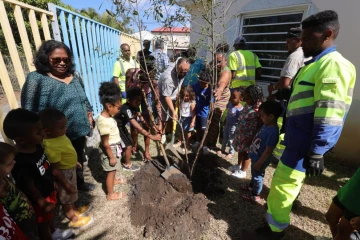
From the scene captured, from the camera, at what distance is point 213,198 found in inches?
109

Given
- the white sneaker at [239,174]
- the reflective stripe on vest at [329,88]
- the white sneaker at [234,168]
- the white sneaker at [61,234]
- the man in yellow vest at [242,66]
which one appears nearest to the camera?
the reflective stripe on vest at [329,88]

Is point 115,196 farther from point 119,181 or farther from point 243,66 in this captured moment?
point 243,66

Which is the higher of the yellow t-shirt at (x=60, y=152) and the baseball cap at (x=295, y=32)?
the baseball cap at (x=295, y=32)

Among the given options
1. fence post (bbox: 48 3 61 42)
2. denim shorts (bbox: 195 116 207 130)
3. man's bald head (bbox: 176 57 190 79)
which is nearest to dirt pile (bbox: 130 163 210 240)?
denim shorts (bbox: 195 116 207 130)

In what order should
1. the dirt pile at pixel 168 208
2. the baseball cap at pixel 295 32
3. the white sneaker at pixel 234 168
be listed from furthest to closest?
the white sneaker at pixel 234 168 → the baseball cap at pixel 295 32 → the dirt pile at pixel 168 208

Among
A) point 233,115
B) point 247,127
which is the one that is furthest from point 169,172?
point 233,115

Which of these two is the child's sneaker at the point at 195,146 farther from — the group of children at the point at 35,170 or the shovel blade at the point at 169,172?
the group of children at the point at 35,170

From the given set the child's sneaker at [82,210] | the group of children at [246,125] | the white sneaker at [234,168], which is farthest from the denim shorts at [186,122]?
the child's sneaker at [82,210]

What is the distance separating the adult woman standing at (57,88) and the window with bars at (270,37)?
417 cm

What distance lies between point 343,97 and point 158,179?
7.85 feet

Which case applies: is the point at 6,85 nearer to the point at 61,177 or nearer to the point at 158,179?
the point at 61,177

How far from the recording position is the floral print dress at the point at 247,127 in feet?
9.53

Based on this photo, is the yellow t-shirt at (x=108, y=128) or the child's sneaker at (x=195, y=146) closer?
the yellow t-shirt at (x=108, y=128)

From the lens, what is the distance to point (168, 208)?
7.97 feet
